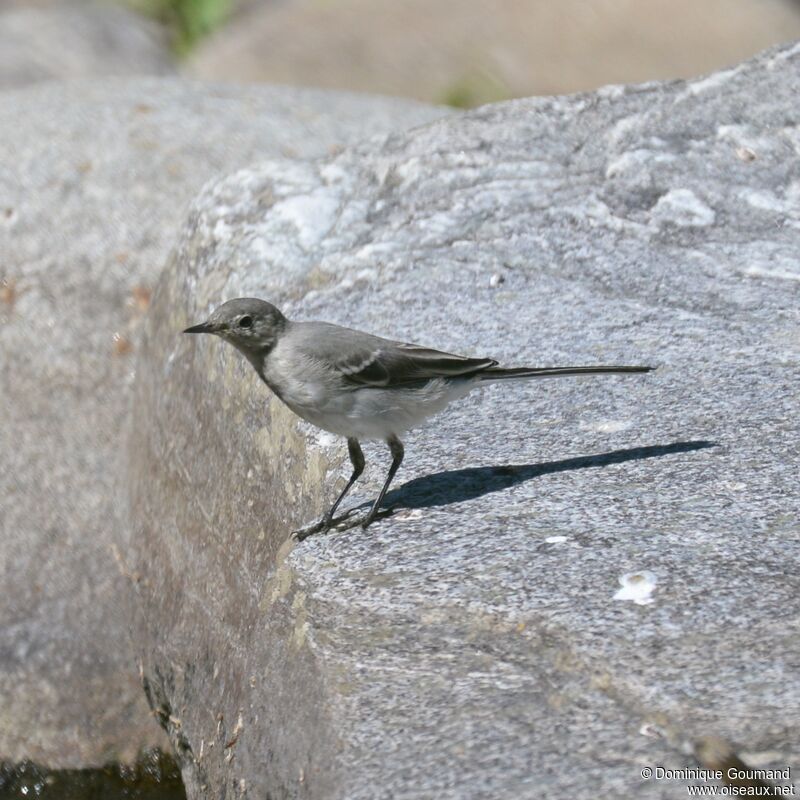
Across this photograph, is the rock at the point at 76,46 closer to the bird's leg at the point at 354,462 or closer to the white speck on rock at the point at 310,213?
the white speck on rock at the point at 310,213

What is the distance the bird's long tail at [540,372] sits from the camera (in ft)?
15.1

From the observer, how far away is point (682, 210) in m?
6.20

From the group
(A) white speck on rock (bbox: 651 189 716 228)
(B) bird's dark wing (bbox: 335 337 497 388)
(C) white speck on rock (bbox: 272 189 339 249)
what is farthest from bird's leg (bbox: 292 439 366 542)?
(A) white speck on rock (bbox: 651 189 716 228)

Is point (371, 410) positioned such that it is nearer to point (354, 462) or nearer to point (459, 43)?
point (354, 462)

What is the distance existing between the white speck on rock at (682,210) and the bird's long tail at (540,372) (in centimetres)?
165

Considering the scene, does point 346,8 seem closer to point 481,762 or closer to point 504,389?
point 504,389

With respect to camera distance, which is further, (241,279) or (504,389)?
(241,279)

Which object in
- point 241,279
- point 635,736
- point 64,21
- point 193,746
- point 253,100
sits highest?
point 64,21

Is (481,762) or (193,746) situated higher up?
(481,762)

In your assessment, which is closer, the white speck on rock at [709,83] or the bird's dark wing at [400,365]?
the bird's dark wing at [400,365]

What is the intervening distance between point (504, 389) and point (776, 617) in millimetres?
1853

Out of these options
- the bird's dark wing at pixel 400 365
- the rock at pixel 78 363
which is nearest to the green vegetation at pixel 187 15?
the rock at pixel 78 363

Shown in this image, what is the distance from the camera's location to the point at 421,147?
6.66 m

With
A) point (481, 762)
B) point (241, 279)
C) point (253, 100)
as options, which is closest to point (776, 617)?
point (481, 762)
